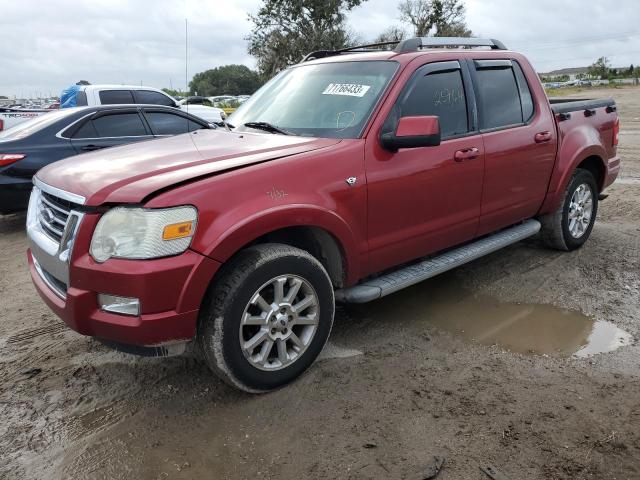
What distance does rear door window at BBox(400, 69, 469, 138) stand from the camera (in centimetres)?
362

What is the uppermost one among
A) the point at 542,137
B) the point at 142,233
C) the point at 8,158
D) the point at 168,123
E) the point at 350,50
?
the point at 350,50

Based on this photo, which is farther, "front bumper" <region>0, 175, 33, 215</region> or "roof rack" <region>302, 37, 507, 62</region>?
"front bumper" <region>0, 175, 33, 215</region>

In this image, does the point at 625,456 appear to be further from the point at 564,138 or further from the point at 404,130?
the point at 564,138

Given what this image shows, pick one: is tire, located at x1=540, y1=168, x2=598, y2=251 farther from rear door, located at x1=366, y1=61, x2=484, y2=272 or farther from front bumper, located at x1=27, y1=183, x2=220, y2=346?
front bumper, located at x1=27, y1=183, x2=220, y2=346

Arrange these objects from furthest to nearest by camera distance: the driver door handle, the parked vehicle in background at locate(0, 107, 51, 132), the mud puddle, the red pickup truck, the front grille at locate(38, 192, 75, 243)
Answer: the parked vehicle in background at locate(0, 107, 51, 132) → the driver door handle → the mud puddle → the front grille at locate(38, 192, 75, 243) → the red pickup truck

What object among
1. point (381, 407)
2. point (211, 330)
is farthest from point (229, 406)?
point (381, 407)

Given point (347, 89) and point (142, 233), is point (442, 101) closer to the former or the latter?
point (347, 89)

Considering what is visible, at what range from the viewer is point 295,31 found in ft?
142

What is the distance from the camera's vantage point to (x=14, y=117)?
10930 millimetres

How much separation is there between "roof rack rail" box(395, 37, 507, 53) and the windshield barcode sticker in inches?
18.6

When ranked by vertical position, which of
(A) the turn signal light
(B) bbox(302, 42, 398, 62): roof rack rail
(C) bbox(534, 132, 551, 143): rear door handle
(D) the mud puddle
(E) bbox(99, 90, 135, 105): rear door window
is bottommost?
(D) the mud puddle

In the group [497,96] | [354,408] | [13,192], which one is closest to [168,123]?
[13,192]

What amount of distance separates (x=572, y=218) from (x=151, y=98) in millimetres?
9662

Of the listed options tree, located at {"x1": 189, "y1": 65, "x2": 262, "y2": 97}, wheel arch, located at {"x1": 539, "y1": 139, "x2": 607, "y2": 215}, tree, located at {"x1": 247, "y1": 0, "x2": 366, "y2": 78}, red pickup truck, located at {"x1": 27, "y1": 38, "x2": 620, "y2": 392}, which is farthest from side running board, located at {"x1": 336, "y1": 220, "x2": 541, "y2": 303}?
tree, located at {"x1": 189, "y1": 65, "x2": 262, "y2": 97}
